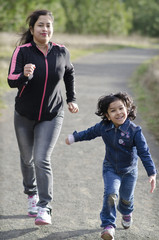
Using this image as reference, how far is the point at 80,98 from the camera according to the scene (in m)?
10.4

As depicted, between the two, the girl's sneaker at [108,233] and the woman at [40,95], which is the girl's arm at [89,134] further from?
the girl's sneaker at [108,233]

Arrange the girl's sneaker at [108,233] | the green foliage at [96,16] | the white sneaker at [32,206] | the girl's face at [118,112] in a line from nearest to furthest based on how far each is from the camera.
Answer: the girl's sneaker at [108,233] < the girl's face at [118,112] < the white sneaker at [32,206] < the green foliage at [96,16]

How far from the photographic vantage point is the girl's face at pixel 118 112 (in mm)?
3459

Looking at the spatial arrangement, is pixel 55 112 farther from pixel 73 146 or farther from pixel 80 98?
pixel 80 98

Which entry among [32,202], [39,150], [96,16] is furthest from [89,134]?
[96,16]

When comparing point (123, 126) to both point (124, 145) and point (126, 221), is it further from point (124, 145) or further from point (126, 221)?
point (126, 221)

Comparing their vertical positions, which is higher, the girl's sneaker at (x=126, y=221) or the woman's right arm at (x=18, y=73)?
the woman's right arm at (x=18, y=73)

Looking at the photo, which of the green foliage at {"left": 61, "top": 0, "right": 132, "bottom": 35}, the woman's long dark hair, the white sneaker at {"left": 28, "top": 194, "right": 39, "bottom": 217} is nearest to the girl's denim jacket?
the white sneaker at {"left": 28, "top": 194, "right": 39, "bottom": 217}

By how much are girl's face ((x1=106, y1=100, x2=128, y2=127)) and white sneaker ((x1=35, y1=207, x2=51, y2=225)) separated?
1.00 metres

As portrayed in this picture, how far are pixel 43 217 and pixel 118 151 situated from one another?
0.86 meters

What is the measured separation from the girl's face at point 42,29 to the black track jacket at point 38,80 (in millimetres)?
77

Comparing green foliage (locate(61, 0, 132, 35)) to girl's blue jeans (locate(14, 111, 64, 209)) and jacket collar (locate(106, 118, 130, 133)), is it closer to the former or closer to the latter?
girl's blue jeans (locate(14, 111, 64, 209))

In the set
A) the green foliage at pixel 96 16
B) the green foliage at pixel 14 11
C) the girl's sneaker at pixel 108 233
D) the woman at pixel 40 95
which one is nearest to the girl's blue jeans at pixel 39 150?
the woman at pixel 40 95

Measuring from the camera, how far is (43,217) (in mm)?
3633
